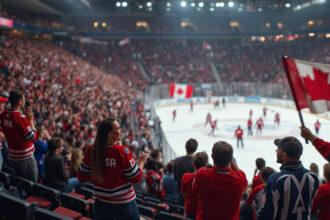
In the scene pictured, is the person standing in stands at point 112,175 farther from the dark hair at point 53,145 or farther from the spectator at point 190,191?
the dark hair at point 53,145

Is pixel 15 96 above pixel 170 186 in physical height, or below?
above

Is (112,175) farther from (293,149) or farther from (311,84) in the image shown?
(311,84)

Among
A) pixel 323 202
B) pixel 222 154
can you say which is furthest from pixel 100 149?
pixel 323 202

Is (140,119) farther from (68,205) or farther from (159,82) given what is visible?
(159,82)

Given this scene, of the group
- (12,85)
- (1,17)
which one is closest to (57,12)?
(1,17)

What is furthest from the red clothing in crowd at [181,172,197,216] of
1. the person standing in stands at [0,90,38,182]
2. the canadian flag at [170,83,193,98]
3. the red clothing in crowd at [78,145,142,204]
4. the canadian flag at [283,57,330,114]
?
the canadian flag at [170,83,193,98]

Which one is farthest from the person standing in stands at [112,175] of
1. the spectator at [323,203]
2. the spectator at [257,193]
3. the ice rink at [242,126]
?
the ice rink at [242,126]

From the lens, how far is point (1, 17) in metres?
32.0

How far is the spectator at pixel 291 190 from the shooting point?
10.4 ft

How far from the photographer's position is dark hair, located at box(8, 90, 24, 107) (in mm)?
4840

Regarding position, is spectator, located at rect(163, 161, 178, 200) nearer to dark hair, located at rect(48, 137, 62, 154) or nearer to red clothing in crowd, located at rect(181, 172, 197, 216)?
dark hair, located at rect(48, 137, 62, 154)

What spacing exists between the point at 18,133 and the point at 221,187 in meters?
3.12

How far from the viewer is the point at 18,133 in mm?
4945

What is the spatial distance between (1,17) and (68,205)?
104 feet
